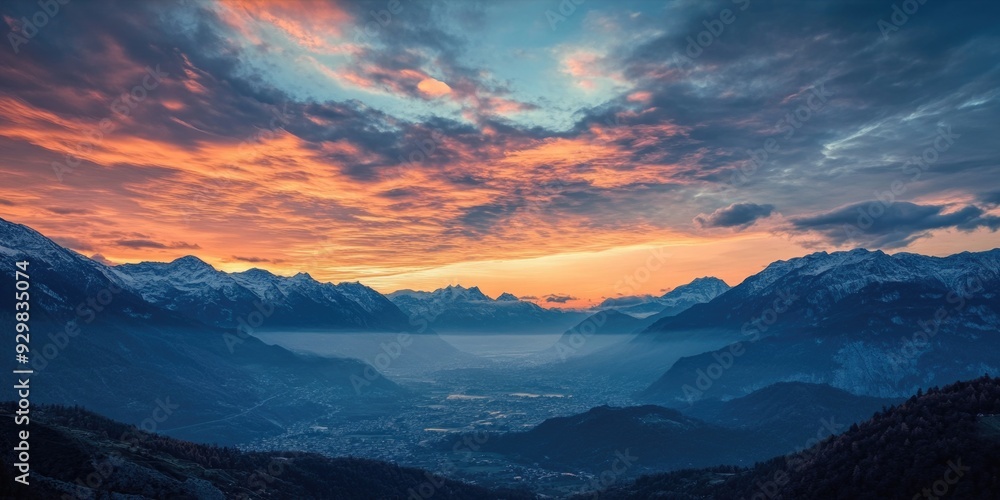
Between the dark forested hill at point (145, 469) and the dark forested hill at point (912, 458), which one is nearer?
the dark forested hill at point (912, 458)

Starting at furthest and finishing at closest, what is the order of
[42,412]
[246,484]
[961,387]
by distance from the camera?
[42,412] < [246,484] < [961,387]

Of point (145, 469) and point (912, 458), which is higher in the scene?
point (145, 469)

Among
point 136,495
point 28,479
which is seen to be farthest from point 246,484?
point 28,479

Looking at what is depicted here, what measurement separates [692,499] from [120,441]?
153 m

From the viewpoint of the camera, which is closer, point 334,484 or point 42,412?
point 42,412

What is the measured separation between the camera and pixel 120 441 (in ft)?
435

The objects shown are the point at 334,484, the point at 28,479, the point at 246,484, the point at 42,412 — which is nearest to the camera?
the point at 28,479

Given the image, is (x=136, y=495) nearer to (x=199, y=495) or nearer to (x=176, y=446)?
(x=199, y=495)

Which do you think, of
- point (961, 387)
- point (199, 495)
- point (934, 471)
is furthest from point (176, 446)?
point (961, 387)

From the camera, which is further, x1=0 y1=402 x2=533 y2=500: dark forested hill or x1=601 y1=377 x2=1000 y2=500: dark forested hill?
x1=0 y1=402 x2=533 y2=500: dark forested hill

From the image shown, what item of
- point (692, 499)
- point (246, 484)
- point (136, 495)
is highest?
point (136, 495)

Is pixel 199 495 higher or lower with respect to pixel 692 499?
higher

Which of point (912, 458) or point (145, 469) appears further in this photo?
point (145, 469)

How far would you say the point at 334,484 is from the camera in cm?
17462
